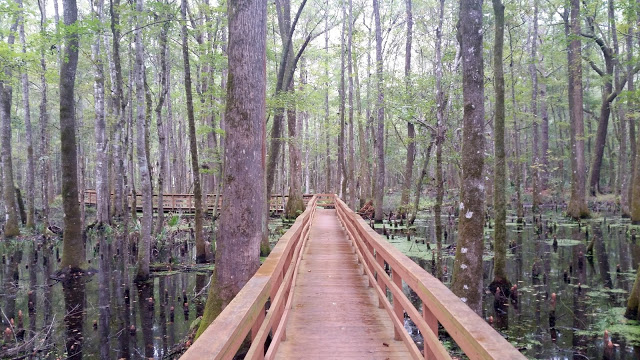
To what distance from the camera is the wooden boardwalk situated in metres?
1.80

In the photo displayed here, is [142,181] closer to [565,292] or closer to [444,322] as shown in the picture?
[444,322]

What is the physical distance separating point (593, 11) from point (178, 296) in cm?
1927

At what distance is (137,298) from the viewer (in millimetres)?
9570

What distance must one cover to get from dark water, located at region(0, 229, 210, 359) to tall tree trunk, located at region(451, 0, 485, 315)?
5306 mm

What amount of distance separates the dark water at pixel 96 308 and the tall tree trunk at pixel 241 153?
3.09 meters

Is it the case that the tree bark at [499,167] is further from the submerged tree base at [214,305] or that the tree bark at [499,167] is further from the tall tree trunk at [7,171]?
the tall tree trunk at [7,171]

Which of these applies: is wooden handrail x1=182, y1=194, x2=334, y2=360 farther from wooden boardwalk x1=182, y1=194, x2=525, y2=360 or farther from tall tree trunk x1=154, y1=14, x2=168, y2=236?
tall tree trunk x1=154, y1=14, x2=168, y2=236

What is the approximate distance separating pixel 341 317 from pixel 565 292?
6.97 meters

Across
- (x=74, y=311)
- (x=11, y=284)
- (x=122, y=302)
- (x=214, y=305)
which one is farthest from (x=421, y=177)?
(x=11, y=284)

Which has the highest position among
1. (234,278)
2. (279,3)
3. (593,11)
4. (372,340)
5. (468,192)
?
(593,11)

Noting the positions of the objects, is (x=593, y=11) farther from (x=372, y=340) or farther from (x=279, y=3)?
(x=372, y=340)

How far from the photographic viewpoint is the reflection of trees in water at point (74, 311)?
689cm

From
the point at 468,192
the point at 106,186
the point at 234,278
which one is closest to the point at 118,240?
the point at 106,186

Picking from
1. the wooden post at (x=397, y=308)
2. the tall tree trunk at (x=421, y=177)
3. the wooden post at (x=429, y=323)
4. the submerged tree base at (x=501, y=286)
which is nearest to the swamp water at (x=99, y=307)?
the wooden post at (x=397, y=308)
